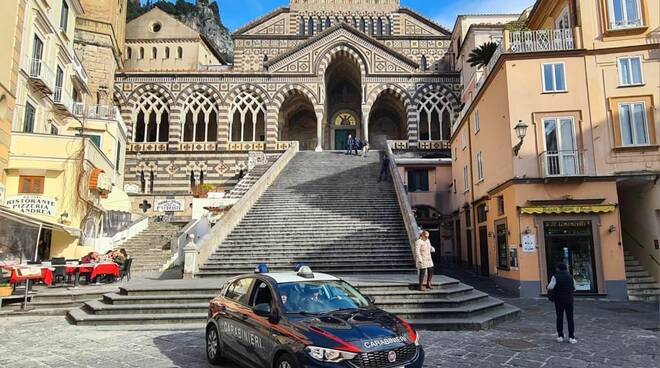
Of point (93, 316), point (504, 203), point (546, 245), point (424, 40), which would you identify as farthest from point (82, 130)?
point (424, 40)

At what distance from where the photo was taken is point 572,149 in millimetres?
14891

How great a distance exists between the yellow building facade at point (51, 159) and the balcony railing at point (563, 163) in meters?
16.1

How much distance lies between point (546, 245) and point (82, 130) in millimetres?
22420

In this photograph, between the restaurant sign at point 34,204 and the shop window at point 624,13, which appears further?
the restaurant sign at point 34,204

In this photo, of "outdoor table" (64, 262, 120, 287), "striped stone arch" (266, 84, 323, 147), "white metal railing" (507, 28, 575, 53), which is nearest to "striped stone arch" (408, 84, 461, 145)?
"striped stone arch" (266, 84, 323, 147)

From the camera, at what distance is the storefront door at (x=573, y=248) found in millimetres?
14328

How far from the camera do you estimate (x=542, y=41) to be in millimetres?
15883

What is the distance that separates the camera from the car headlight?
188 inches

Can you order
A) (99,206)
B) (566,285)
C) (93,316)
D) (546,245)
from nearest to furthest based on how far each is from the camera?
1. (566,285)
2. (93,316)
3. (546,245)
4. (99,206)

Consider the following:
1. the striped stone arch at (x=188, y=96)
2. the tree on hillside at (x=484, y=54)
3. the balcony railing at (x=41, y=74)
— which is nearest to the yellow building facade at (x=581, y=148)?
the tree on hillside at (x=484, y=54)

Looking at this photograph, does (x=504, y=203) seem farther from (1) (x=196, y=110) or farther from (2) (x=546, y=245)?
(1) (x=196, y=110)

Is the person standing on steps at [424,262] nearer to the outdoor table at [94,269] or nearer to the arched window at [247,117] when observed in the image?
the outdoor table at [94,269]

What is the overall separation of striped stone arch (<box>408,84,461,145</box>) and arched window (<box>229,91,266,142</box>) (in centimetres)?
1218

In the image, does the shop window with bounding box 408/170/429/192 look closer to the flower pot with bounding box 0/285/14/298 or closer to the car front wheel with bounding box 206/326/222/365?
the flower pot with bounding box 0/285/14/298
